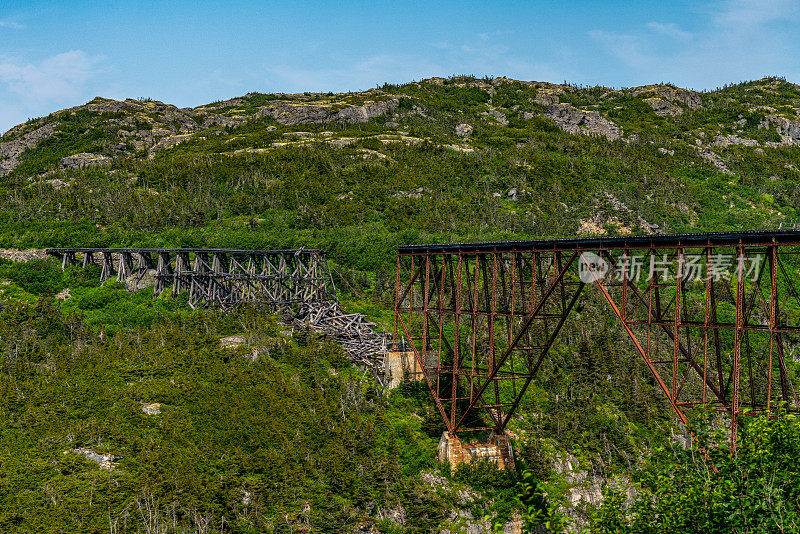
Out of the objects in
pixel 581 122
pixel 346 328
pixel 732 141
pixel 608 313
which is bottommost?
pixel 608 313

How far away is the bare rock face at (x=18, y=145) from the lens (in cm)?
11408

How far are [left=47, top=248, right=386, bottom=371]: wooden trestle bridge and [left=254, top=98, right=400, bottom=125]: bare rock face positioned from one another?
7642 cm

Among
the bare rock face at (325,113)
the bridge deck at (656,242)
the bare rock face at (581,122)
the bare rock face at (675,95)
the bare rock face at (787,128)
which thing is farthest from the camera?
the bare rock face at (675,95)

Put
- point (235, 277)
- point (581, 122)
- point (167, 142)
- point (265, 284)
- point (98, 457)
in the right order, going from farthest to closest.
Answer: point (581, 122), point (167, 142), point (265, 284), point (235, 277), point (98, 457)

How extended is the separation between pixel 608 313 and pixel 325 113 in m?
86.9

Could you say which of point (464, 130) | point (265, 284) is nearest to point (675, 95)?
point (464, 130)

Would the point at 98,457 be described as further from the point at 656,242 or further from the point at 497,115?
the point at 497,115

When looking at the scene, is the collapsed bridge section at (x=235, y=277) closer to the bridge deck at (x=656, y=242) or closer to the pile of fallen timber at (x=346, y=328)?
the pile of fallen timber at (x=346, y=328)

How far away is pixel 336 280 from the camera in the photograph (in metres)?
61.0

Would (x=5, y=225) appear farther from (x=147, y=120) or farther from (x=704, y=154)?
(x=704, y=154)

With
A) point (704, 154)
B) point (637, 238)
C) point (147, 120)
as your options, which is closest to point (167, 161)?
point (147, 120)

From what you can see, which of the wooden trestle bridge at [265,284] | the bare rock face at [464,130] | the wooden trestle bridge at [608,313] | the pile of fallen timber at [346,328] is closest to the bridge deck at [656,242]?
the wooden trestle bridge at [608,313]

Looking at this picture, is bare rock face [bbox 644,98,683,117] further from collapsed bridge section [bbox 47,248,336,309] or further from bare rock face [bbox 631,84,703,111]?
collapsed bridge section [bbox 47,248,336,309]

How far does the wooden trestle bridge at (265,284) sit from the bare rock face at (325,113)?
7642 cm
